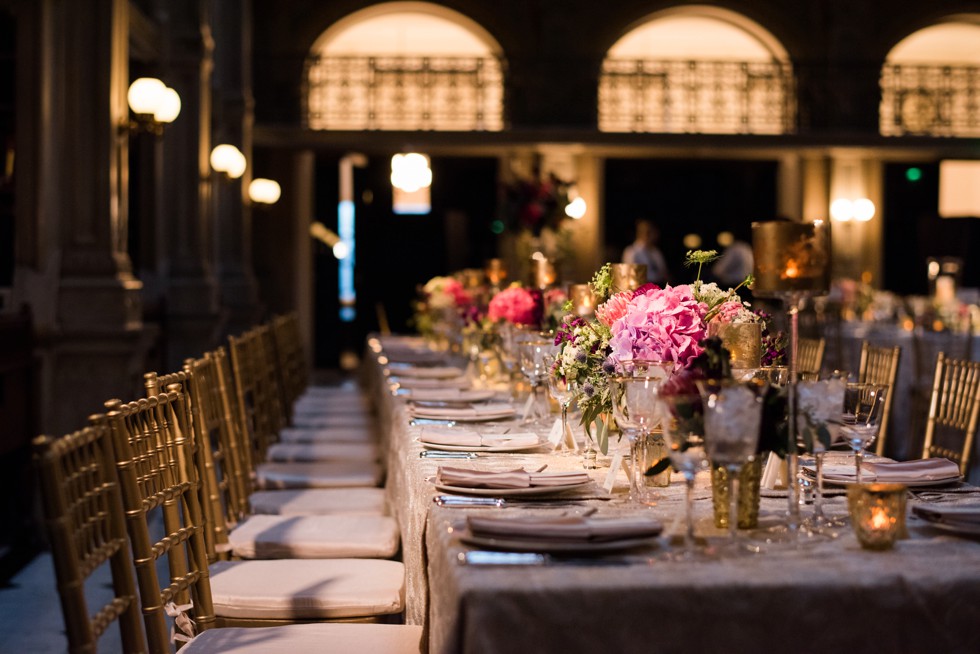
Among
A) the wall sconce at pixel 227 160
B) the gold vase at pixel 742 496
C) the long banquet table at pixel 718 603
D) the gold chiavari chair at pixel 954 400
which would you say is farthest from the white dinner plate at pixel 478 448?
the wall sconce at pixel 227 160

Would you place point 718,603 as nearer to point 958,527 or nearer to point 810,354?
point 958,527

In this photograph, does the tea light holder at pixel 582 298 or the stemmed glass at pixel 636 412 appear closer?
the stemmed glass at pixel 636 412

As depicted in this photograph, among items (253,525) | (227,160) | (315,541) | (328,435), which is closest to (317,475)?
(253,525)

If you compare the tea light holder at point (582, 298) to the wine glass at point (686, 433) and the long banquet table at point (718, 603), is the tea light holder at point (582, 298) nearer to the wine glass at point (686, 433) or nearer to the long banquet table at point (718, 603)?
→ the wine glass at point (686, 433)

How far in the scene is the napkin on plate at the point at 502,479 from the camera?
2098 millimetres

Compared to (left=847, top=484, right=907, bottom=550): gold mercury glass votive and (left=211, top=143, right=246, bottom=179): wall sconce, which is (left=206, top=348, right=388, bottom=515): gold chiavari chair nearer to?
(left=847, top=484, right=907, bottom=550): gold mercury glass votive

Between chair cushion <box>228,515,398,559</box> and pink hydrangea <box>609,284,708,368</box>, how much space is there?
3.72ft

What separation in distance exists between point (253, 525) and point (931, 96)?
14.8m

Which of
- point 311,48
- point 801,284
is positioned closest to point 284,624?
point 801,284

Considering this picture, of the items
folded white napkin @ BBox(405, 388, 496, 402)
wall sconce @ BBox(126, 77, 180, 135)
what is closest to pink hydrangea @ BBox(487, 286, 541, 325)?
folded white napkin @ BBox(405, 388, 496, 402)

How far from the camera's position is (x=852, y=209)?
15523 mm

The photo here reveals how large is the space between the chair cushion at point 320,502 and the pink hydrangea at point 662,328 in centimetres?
167

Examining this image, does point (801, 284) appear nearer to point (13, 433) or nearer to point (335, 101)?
point (13, 433)

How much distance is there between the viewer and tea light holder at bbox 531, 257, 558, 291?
5355 mm
